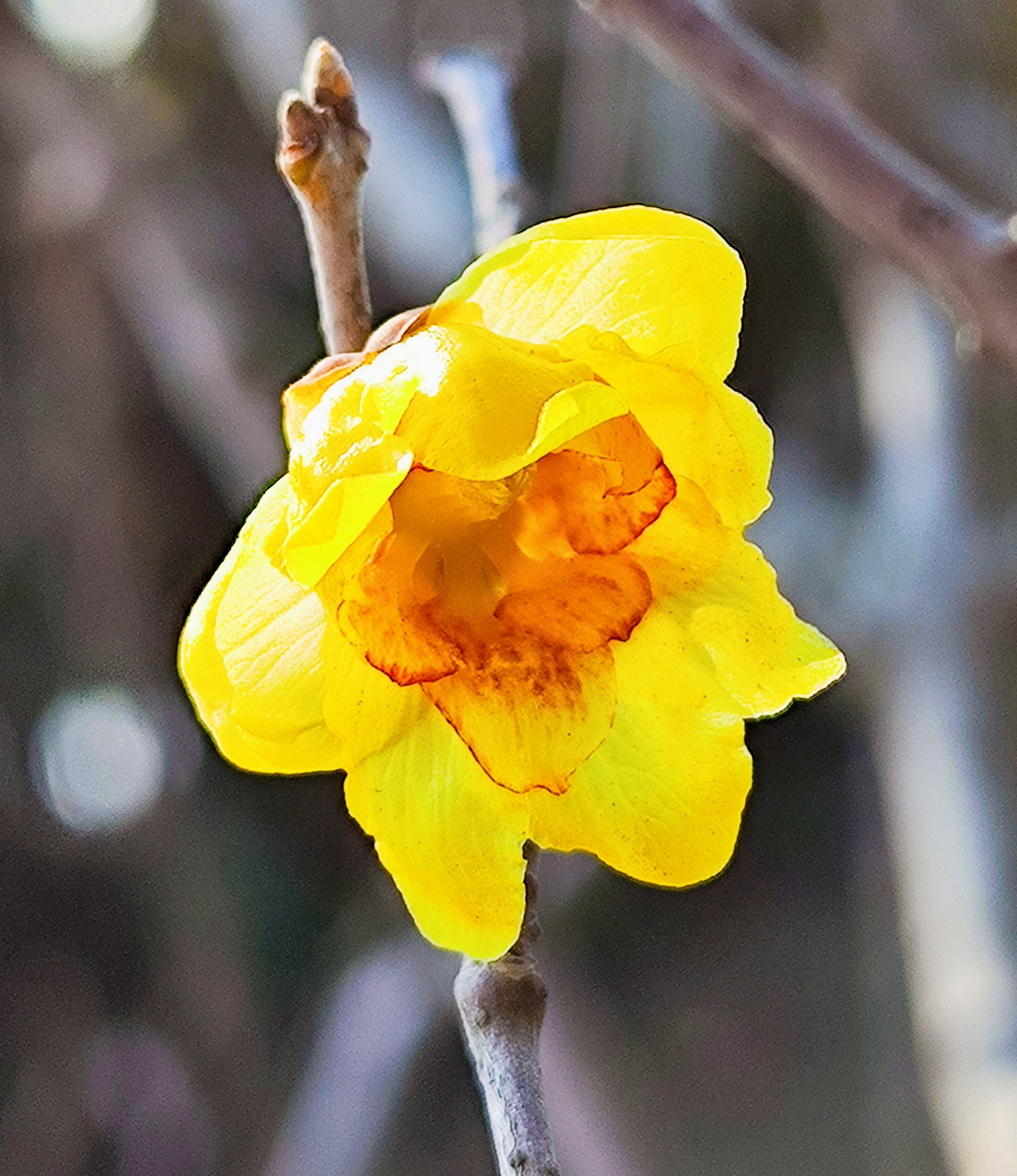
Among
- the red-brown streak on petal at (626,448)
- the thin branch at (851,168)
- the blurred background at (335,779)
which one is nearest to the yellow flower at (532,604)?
the red-brown streak on petal at (626,448)

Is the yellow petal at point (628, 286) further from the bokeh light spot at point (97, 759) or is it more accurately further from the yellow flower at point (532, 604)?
the bokeh light spot at point (97, 759)

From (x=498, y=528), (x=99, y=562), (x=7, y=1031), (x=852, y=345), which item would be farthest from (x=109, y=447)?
(x=498, y=528)

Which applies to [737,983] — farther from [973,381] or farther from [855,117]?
[855,117]

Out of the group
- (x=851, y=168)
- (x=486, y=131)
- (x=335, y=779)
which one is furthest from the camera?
(x=335, y=779)

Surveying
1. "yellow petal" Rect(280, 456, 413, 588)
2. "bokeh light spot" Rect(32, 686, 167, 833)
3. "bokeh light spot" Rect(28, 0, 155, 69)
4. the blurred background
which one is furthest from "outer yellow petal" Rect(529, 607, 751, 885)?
"bokeh light spot" Rect(28, 0, 155, 69)

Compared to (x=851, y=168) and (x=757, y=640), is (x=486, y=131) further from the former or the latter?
(x=757, y=640)

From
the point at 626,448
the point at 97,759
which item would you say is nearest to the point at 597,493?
the point at 626,448
